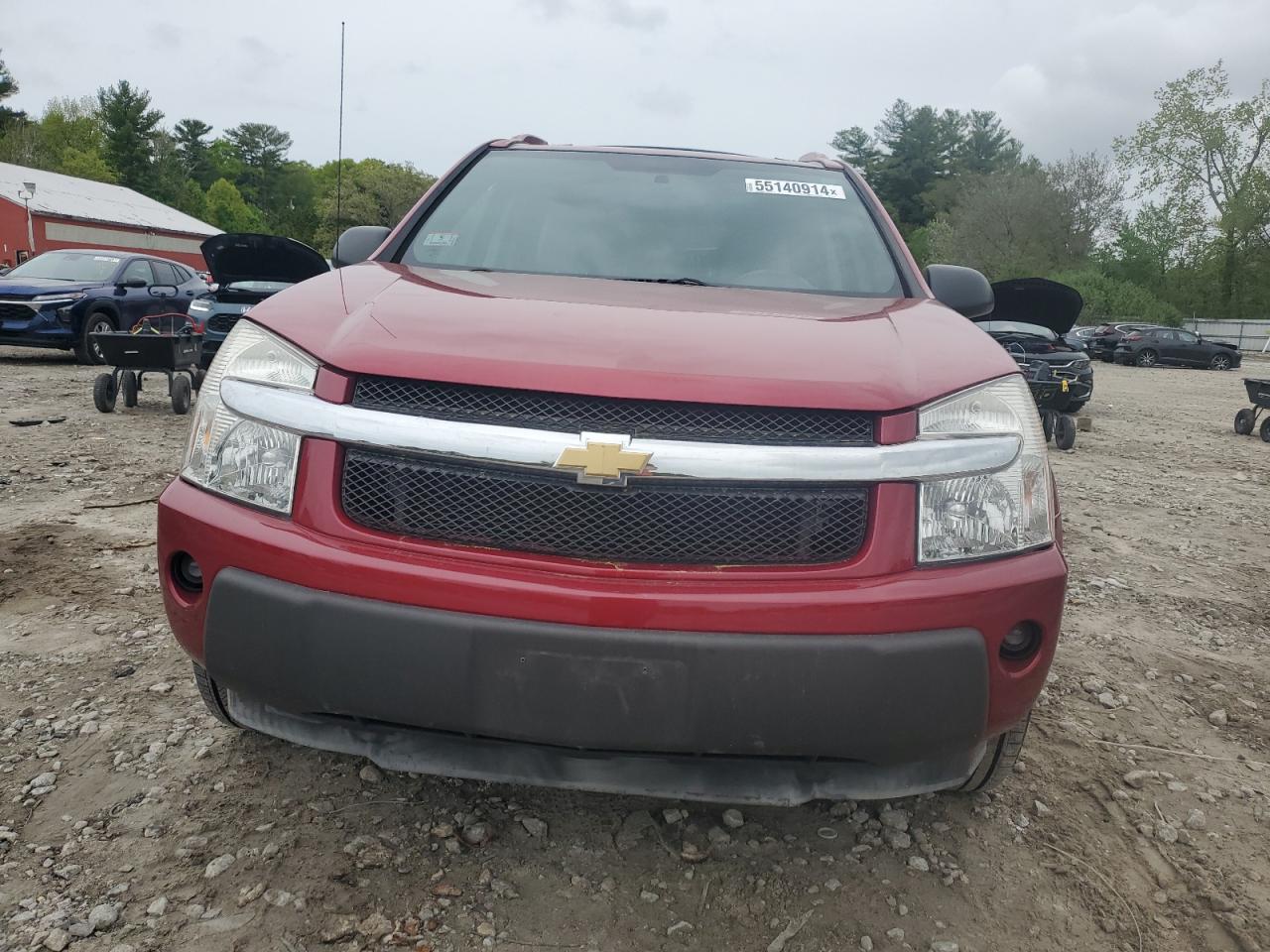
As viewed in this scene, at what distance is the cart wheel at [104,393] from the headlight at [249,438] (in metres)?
7.34

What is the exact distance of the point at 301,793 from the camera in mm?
2252

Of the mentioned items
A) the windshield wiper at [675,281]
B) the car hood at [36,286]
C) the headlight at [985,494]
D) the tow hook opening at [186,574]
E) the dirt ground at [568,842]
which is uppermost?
the windshield wiper at [675,281]

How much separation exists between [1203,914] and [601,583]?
61.8 inches

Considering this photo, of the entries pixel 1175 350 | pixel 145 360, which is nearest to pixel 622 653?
pixel 145 360

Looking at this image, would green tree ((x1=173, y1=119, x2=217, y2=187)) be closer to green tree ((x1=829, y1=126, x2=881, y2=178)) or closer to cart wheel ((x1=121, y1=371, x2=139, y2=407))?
green tree ((x1=829, y1=126, x2=881, y2=178))

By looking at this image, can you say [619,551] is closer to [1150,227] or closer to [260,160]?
[1150,227]

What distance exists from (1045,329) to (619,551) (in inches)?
532

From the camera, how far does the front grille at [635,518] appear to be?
5.55 ft

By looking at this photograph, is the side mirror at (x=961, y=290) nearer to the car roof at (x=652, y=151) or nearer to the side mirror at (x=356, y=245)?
the car roof at (x=652, y=151)

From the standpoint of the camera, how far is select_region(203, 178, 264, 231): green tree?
7862 cm

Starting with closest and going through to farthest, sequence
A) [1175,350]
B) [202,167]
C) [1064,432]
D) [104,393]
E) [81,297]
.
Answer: [104,393], [1064,432], [81,297], [1175,350], [202,167]

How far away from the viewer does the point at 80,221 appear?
44.9 metres

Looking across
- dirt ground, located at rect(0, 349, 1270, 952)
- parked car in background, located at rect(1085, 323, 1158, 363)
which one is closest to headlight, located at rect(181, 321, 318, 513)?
dirt ground, located at rect(0, 349, 1270, 952)

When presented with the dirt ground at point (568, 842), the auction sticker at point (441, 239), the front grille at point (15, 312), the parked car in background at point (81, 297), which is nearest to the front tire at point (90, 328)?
the parked car in background at point (81, 297)
